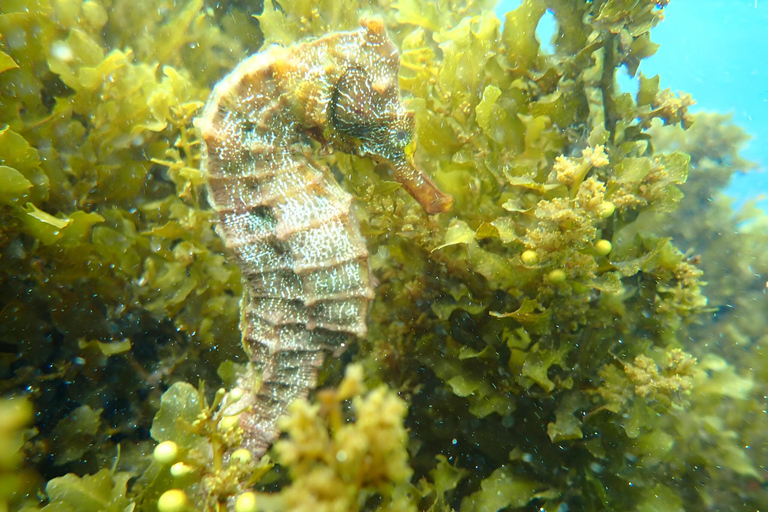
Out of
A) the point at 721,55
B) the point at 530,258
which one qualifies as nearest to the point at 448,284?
the point at 530,258

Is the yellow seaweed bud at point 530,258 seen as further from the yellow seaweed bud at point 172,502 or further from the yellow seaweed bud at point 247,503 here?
the yellow seaweed bud at point 172,502

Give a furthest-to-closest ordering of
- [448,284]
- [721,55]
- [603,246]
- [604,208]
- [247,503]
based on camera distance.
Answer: [721,55]
[448,284]
[603,246]
[604,208]
[247,503]

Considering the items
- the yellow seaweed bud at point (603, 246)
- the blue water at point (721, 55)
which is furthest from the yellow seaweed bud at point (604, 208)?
the blue water at point (721, 55)

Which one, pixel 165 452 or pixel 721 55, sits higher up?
pixel 721 55

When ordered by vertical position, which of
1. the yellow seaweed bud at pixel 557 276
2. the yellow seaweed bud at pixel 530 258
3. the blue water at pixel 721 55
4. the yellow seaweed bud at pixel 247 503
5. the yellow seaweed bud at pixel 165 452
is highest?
the blue water at pixel 721 55

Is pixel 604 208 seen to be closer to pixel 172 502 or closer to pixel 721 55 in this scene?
pixel 172 502

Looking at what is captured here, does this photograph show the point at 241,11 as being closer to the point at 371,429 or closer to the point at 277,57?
the point at 277,57

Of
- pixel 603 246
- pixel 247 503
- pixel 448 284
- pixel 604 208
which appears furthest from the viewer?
pixel 448 284
